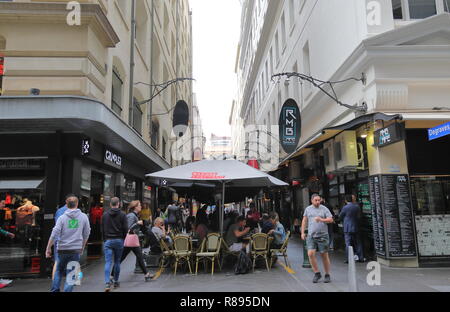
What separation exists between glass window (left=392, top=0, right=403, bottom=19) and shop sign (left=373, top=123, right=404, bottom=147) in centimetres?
364

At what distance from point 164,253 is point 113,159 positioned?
4.40 metres

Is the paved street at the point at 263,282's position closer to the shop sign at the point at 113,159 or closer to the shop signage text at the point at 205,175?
the shop signage text at the point at 205,175

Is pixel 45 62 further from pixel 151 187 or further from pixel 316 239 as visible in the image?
pixel 151 187

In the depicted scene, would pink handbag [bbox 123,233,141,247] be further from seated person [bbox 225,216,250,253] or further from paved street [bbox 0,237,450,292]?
seated person [bbox 225,216,250,253]

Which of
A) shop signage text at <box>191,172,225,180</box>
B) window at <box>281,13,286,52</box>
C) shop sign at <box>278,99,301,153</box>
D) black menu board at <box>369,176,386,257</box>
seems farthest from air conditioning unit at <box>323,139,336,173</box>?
window at <box>281,13,286,52</box>

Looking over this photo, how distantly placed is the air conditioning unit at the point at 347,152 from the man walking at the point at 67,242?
24.8 ft

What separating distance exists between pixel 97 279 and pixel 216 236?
9.72ft

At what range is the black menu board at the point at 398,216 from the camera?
8.98 m

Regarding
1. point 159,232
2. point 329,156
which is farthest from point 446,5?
point 159,232

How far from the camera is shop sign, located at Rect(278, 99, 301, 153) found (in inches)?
541

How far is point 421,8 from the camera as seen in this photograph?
10.2 meters

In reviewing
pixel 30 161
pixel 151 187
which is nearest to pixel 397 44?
pixel 30 161

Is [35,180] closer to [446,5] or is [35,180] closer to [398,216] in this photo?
[398,216]

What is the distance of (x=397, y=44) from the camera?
31.0ft
